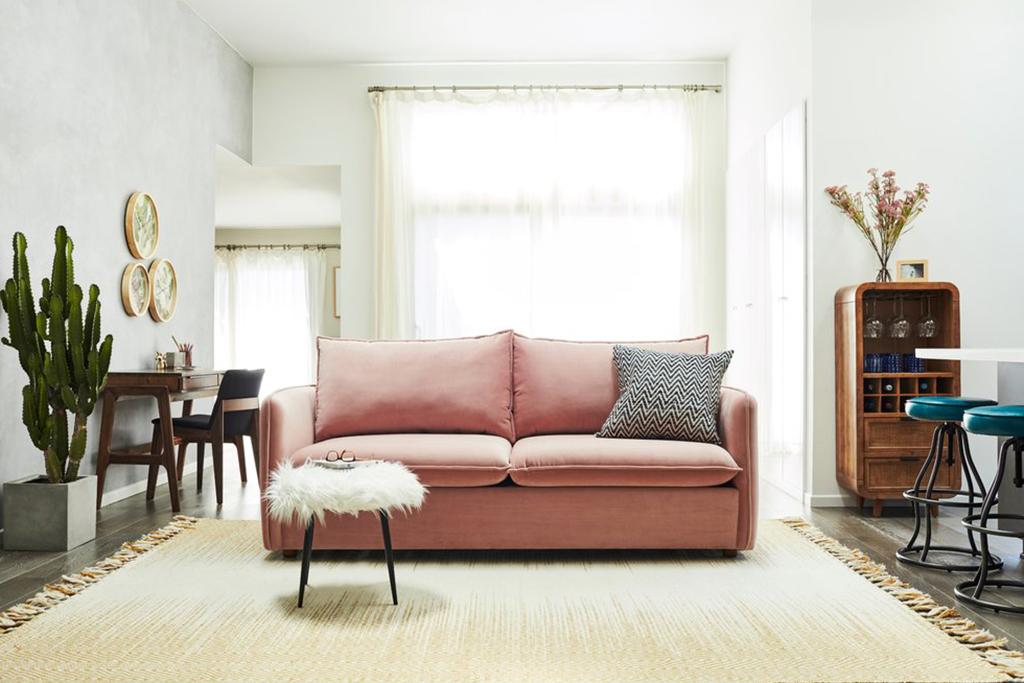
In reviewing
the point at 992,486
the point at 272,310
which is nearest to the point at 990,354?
the point at 992,486

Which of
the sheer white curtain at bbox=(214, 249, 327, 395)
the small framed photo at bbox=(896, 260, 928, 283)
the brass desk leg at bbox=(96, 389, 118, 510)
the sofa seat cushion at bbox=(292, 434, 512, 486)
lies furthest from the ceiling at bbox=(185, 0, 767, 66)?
the sheer white curtain at bbox=(214, 249, 327, 395)

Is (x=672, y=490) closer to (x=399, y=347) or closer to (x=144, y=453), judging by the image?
(x=399, y=347)

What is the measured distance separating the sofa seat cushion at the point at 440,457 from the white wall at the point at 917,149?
198 cm

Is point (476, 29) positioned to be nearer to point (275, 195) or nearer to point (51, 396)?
point (275, 195)

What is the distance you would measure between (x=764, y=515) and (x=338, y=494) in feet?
7.70

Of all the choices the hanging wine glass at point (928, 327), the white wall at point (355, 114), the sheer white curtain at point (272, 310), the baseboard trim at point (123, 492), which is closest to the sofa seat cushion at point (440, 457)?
the baseboard trim at point (123, 492)

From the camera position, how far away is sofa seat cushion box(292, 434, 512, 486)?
311 cm

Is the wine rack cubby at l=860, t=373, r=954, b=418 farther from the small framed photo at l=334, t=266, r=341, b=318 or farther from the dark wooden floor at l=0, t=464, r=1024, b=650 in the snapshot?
the small framed photo at l=334, t=266, r=341, b=318

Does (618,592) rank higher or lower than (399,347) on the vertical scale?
lower

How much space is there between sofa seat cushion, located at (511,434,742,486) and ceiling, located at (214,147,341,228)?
3.84 m

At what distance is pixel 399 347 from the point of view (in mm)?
3766

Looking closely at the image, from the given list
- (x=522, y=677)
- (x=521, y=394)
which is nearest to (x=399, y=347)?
(x=521, y=394)

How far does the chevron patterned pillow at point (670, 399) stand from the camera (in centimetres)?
336

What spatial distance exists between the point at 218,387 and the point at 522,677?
326cm
